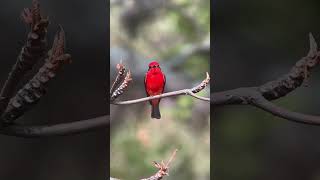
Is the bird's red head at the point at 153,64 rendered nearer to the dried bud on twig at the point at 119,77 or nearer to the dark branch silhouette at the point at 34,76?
the dried bud on twig at the point at 119,77

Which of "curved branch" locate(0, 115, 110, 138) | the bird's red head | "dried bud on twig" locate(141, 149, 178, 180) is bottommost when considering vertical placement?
"dried bud on twig" locate(141, 149, 178, 180)

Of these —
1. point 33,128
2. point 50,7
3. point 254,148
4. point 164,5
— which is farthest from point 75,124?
point 254,148

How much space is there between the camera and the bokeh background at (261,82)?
2619 millimetres

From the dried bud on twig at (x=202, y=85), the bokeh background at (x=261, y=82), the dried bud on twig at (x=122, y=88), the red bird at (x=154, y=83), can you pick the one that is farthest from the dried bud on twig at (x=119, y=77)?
the bokeh background at (x=261, y=82)

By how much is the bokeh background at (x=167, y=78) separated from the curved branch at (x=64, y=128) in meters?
0.07

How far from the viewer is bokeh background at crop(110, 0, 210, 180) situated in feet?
8.26

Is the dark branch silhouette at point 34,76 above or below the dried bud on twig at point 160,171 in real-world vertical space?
above

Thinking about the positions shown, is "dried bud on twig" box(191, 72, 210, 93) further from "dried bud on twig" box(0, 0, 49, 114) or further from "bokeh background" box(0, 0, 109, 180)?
"dried bud on twig" box(0, 0, 49, 114)

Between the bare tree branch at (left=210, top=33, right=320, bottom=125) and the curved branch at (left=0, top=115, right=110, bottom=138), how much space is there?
0.73m

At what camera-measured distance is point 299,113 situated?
2680 mm

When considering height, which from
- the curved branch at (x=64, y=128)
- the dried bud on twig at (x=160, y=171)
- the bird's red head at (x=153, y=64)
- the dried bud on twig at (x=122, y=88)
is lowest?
the dried bud on twig at (x=160, y=171)

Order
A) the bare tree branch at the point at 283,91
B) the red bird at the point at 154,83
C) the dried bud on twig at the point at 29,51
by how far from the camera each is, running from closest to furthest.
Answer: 1. the dried bud on twig at the point at 29,51
2. the red bird at the point at 154,83
3. the bare tree branch at the point at 283,91

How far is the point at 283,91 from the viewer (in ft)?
8.75

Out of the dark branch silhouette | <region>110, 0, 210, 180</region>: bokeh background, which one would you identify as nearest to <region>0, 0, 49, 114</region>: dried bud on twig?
the dark branch silhouette
